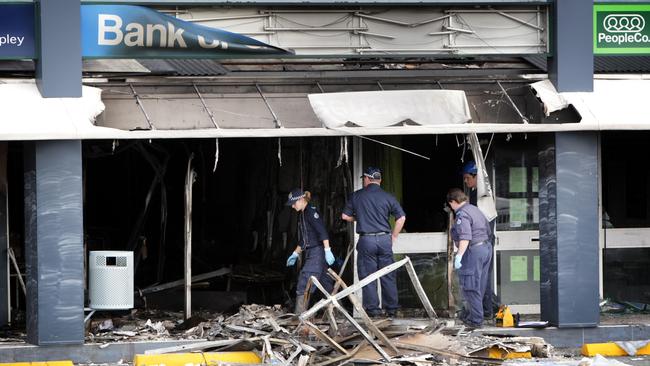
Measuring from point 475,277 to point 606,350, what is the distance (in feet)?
5.87

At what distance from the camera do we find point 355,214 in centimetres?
1628

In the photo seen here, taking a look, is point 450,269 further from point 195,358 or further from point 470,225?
point 195,358

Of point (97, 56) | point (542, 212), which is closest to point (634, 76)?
point (542, 212)

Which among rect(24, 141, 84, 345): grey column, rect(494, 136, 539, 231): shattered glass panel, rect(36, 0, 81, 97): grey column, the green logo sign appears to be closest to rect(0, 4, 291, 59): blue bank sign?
rect(36, 0, 81, 97): grey column

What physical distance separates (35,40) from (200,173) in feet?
20.6

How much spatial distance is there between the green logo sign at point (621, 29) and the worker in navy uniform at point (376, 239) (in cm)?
319

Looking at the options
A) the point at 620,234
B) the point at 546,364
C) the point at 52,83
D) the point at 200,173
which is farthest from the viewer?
the point at 200,173

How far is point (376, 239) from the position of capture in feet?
52.7

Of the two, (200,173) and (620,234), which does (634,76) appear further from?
(200,173)

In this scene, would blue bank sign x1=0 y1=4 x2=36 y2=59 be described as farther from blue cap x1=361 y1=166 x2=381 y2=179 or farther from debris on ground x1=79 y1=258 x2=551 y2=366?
blue cap x1=361 y1=166 x2=381 y2=179

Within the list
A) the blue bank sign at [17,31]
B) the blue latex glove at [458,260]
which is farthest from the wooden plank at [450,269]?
the blue bank sign at [17,31]

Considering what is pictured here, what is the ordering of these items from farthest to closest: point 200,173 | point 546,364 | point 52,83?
point 200,173 < point 52,83 < point 546,364

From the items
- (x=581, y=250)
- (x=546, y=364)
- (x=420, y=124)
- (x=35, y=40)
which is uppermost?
(x=35, y=40)

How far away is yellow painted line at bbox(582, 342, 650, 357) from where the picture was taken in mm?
15047
